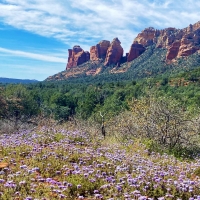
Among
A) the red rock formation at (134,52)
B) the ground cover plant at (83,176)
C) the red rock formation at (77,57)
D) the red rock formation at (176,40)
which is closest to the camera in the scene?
the ground cover plant at (83,176)

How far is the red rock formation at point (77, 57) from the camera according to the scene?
602 feet

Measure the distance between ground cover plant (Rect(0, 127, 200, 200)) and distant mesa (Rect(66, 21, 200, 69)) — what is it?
112 metres

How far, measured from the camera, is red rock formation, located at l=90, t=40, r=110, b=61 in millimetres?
176375

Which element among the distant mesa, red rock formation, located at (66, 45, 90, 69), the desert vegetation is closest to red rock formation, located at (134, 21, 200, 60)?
the distant mesa

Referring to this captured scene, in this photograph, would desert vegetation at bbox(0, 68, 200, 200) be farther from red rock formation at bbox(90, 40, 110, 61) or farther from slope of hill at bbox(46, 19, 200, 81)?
red rock formation at bbox(90, 40, 110, 61)

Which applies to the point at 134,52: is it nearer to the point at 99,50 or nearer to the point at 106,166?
the point at 99,50

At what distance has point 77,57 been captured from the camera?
184250 mm

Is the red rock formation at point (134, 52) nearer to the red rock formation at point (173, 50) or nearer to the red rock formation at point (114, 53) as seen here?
the red rock formation at point (114, 53)

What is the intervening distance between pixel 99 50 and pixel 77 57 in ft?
56.8

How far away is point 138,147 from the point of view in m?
7.43

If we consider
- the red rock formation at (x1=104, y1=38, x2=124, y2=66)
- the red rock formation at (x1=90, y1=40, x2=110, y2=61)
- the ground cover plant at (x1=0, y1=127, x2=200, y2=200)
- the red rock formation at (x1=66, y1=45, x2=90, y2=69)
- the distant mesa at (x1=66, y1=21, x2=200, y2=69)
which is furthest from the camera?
the red rock formation at (x1=66, y1=45, x2=90, y2=69)

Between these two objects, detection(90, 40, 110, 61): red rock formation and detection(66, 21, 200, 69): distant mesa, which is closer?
detection(66, 21, 200, 69): distant mesa

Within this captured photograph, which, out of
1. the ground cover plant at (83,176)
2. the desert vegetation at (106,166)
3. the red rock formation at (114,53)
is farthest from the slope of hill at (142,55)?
the ground cover plant at (83,176)

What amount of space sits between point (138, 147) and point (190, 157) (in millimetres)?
1678
